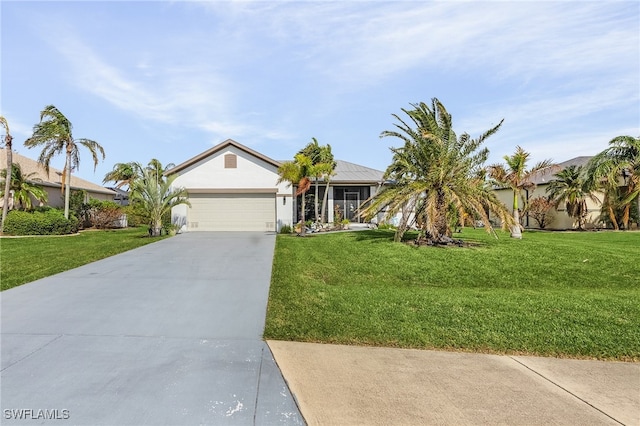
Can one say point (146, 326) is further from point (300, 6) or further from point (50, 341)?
point (300, 6)

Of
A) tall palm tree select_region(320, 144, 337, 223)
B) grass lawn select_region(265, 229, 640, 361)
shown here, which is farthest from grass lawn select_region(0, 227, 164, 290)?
tall palm tree select_region(320, 144, 337, 223)

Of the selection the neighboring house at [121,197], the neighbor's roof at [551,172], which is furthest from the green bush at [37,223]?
the neighbor's roof at [551,172]

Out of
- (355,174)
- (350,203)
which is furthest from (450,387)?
(355,174)

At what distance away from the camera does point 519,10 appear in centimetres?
957

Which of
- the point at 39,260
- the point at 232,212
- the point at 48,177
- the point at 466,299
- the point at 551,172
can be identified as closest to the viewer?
the point at 466,299

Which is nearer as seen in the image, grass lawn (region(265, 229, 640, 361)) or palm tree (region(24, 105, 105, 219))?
grass lawn (region(265, 229, 640, 361))

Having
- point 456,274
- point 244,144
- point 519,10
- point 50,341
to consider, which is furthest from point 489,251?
point 244,144

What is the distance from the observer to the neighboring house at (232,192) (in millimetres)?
20141

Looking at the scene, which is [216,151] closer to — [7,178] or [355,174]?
[355,174]

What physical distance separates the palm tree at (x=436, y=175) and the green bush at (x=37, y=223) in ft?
58.7

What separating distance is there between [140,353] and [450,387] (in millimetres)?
3566

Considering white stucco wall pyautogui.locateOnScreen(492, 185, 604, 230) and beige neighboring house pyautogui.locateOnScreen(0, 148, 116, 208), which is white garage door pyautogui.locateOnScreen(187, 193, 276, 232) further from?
white stucco wall pyautogui.locateOnScreen(492, 185, 604, 230)

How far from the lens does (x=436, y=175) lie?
1186 cm

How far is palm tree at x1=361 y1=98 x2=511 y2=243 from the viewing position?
11758 mm
